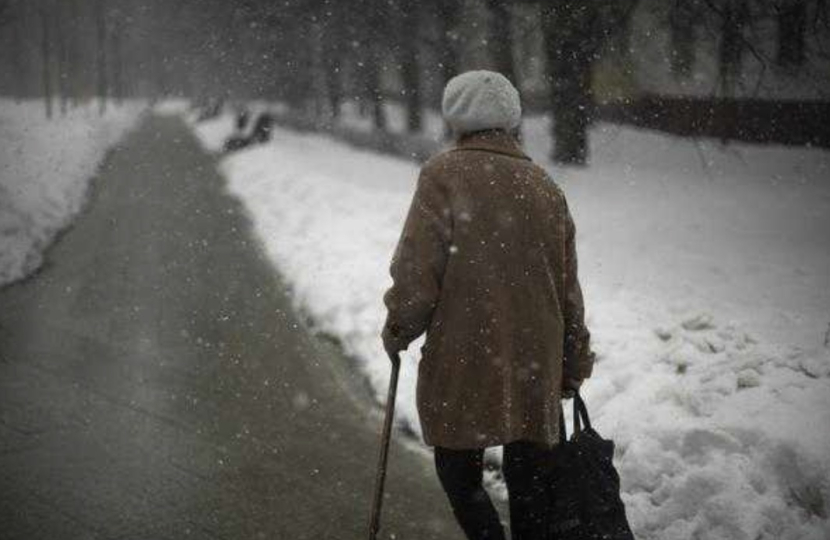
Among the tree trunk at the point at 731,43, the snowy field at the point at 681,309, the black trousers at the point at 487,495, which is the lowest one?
the snowy field at the point at 681,309

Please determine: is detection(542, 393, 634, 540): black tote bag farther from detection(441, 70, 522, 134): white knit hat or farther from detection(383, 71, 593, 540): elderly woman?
detection(441, 70, 522, 134): white knit hat

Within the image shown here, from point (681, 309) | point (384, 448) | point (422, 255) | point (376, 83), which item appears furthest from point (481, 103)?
point (376, 83)

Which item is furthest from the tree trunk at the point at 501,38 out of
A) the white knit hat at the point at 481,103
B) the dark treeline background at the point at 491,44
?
the white knit hat at the point at 481,103

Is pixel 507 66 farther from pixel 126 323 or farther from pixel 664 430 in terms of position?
pixel 664 430

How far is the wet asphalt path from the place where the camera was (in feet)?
12.4

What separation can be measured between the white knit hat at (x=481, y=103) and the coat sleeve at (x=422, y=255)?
10.0 inches

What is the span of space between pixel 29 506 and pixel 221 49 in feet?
59.2

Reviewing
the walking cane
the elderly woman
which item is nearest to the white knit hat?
the elderly woman

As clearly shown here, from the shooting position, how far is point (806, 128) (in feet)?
63.2

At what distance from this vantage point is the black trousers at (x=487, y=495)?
8.96ft

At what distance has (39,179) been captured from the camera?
47.1 ft

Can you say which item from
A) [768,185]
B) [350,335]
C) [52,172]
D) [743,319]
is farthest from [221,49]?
[743,319]

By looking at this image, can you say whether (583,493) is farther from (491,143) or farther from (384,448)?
(491,143)

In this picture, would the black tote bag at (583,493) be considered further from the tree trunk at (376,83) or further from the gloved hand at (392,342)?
the tree trunk at (376,83)
